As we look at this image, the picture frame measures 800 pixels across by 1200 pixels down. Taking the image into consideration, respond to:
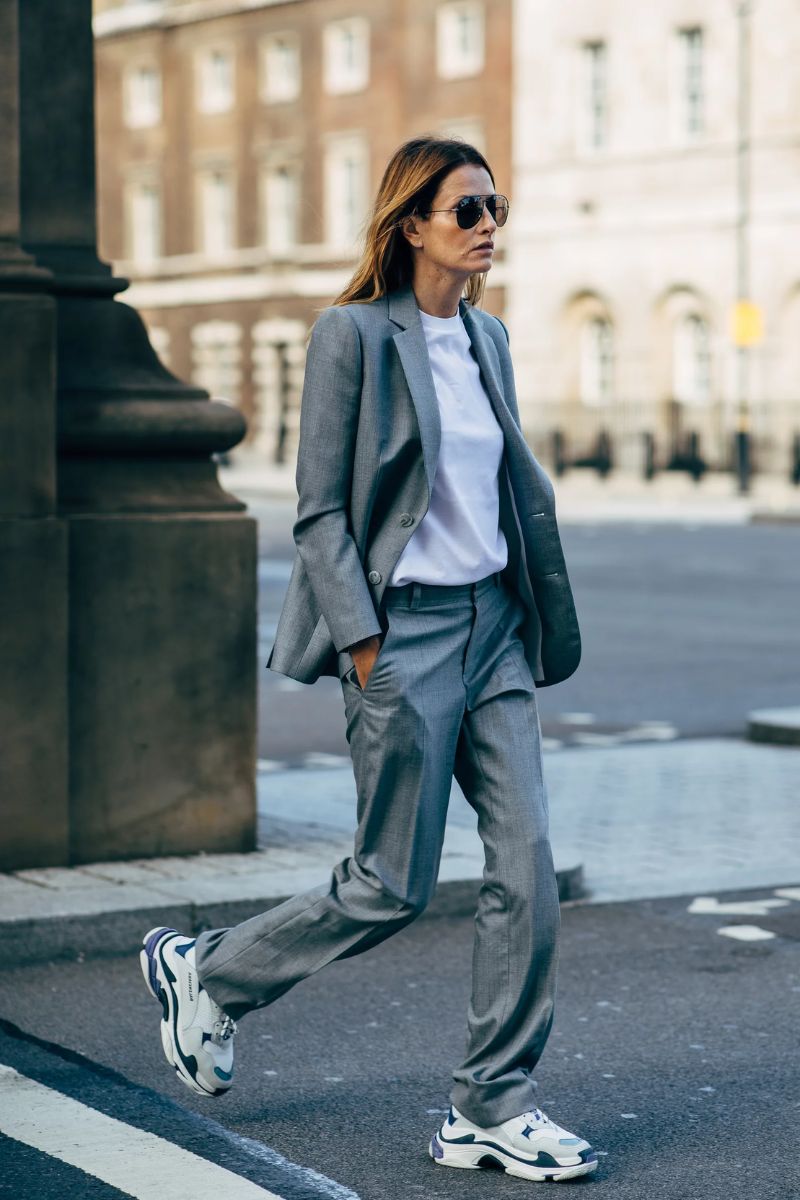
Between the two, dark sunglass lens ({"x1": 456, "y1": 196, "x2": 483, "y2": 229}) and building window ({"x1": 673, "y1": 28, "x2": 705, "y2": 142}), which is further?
building window ({"x1": 673, "y1": 28, "x2": 705, "y2": 142})

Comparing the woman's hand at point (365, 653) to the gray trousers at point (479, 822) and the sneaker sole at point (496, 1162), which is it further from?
the sneaker sole at point (496, 1162)

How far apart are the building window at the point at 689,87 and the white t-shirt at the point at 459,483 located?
38.1 metres

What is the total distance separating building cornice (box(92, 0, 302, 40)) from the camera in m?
51.9

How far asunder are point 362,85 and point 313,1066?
45.6 meters

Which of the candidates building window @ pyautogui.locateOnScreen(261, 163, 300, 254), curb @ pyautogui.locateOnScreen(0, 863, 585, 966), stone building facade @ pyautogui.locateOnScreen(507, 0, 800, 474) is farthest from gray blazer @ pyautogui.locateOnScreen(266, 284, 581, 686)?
building window @ pyautogui.locateOnScreen(261, 163, 300, 254)

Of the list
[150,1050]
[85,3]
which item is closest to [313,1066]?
[150,1050]

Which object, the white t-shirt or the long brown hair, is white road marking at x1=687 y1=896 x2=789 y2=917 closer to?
the white t-shirt

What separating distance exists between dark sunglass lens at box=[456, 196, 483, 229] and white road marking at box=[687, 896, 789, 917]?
304cm

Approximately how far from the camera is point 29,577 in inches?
261

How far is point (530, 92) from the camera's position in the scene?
145ft

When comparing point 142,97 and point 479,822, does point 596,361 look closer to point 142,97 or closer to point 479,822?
point 142,97

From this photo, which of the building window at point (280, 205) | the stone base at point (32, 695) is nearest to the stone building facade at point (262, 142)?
the building window at point (280, 205)

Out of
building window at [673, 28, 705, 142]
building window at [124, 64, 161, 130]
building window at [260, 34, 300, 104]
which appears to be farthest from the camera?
building window at [124, 64, 161, 130]

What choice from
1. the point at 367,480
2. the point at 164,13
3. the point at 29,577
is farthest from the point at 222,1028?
the point at 164,13
